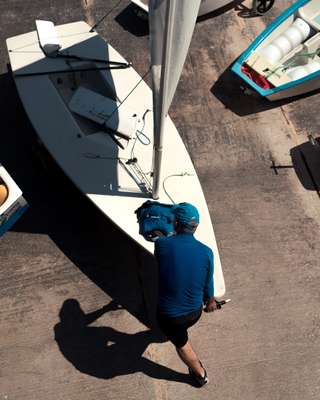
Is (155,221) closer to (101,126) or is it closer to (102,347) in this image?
(101,126)

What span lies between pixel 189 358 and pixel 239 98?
4.74m

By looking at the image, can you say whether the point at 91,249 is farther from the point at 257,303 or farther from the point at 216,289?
the point at 257,303

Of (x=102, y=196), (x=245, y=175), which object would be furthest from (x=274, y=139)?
(x=102, y=196)

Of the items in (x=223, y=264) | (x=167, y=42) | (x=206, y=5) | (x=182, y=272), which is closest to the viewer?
(x=167, y=42)

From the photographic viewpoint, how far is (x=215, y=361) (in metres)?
5.61

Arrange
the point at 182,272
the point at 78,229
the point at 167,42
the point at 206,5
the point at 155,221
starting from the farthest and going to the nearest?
1. the point at 206,5
2. the point at 78,229
3. the point at 155,221
4. the point at 182,272
5. the point at 167,42

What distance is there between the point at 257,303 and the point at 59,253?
2994mm

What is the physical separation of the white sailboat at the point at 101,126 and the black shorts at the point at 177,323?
0.82 metres

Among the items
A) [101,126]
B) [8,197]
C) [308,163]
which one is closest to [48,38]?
[101,126]

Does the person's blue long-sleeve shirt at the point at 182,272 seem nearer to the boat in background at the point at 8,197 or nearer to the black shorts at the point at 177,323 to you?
the black shorts at the point at 177,323

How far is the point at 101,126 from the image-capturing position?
5973mm

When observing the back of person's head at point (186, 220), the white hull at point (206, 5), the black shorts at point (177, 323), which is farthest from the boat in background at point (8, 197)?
the white hull at point (206, 5)

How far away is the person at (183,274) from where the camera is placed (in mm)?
4238

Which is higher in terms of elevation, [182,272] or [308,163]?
[182,272]
